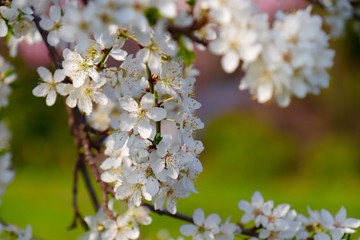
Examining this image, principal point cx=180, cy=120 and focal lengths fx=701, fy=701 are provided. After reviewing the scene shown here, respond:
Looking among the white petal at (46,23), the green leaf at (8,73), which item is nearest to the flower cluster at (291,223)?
the white petal at (46,23)

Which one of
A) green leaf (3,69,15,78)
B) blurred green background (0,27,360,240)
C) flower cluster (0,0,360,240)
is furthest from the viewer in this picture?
blurred green background (0,27,360,240)

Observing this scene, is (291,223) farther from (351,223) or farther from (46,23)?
(46,23)

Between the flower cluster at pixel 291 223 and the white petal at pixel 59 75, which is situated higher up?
the white petal at pixel 59 75

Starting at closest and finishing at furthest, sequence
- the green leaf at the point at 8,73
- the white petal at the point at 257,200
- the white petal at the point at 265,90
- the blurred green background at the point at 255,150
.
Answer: the white petal at the point at 265,90
the white petal at the point at 257,200
the green leaf at the point at 8,73
the blurred green background at the point at 255,150

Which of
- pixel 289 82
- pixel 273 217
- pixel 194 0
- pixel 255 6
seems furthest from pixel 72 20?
pixel 273 217

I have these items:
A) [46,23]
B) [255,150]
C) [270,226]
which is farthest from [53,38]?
[255,150]

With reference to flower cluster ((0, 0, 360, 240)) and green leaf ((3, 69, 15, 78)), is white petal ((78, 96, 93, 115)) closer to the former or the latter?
flower cluster ((0, 0, 360, 240))

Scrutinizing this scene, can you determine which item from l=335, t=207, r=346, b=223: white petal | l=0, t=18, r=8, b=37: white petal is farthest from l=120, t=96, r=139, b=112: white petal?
l=335, t=207, r=346, b=223: white petal

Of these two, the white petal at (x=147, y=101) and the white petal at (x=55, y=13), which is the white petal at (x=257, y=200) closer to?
the white petal at (x=147, y=101)
